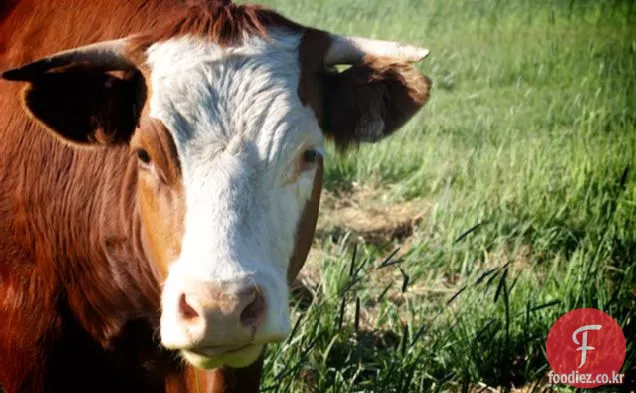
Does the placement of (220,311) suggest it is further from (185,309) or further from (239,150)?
(239,150)

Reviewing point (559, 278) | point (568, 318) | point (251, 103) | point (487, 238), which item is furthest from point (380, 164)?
point (251, 103)

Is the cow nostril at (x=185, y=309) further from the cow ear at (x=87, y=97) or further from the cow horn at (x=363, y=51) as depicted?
the cow horn at (x=363, y=51)

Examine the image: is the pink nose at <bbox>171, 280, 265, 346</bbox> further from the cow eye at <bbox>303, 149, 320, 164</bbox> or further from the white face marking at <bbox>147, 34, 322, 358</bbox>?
the cow eye at <bbox>303, 149, 320, 164</bbox>

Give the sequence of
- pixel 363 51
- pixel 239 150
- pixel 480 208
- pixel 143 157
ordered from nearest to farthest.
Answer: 1. pixel 239 150
2. pixel 143 157
3. pixel 363 51
4. pixel 480 208

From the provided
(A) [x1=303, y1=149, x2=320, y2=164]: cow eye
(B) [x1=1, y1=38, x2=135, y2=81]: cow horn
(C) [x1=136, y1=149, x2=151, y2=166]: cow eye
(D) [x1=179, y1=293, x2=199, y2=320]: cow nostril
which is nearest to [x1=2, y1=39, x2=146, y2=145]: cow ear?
(B) [x1=1, y1=38, x2=135, y2=81]: cow horn

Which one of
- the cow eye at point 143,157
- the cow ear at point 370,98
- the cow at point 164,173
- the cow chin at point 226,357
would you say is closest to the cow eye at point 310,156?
the cow at point 164,173

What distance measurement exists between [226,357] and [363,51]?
1.14 meters

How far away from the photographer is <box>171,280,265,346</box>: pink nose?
8.39 feet

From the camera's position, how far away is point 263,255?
2777mm

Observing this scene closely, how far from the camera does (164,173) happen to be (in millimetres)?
2969

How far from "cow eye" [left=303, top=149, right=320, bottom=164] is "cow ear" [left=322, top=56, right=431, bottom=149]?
323 mm

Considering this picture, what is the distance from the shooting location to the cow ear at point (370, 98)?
3320 mm

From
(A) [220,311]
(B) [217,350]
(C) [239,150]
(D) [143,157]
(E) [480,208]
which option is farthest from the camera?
(E) [480,208]

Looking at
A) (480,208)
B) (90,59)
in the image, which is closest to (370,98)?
(90,59)
